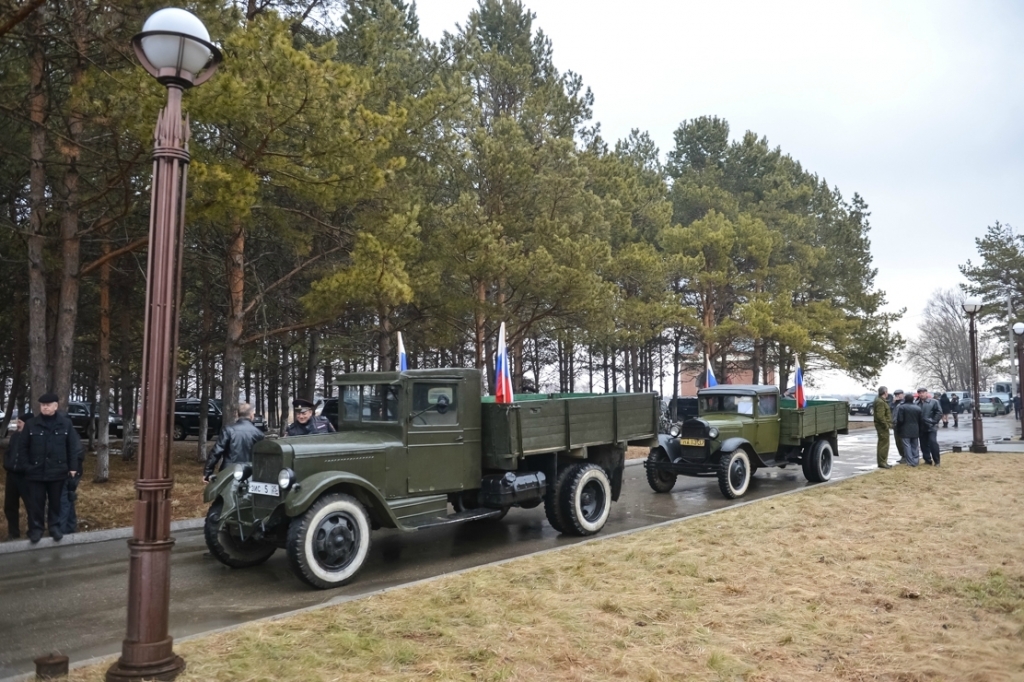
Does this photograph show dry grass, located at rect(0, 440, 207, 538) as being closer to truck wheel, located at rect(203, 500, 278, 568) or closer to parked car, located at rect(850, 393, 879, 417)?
truck wheel, located at rect(203, 500, 278, 568)

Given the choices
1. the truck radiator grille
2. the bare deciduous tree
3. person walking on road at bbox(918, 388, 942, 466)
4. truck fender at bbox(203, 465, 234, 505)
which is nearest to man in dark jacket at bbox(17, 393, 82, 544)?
truck fender at bbox(203, 465, 234, 505)

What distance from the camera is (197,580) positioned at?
22.9ft

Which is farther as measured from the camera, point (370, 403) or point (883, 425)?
point (883, 425)

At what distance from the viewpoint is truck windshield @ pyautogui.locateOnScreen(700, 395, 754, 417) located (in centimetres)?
1302

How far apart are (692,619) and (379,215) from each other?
33.7 ft

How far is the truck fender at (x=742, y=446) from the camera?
1185 centimetres

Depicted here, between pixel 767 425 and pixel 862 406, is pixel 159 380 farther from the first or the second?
pixel 862 406

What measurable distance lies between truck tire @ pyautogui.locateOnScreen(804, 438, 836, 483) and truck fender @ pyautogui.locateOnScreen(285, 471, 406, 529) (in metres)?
8.87

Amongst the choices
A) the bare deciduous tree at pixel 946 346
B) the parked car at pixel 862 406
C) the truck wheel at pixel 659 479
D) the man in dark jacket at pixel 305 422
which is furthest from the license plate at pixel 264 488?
the bare deciduous tree at pixel 946 346

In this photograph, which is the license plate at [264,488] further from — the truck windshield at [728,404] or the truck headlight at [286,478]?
the truck windshield at [728,404]

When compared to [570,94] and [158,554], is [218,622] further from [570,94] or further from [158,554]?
[570,94]

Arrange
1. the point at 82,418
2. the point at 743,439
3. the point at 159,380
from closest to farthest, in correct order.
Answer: the point at 159,380
the point at 743,439
the point at 82,418

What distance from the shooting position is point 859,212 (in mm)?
36500

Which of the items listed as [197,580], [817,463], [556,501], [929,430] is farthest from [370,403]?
[929,430]
